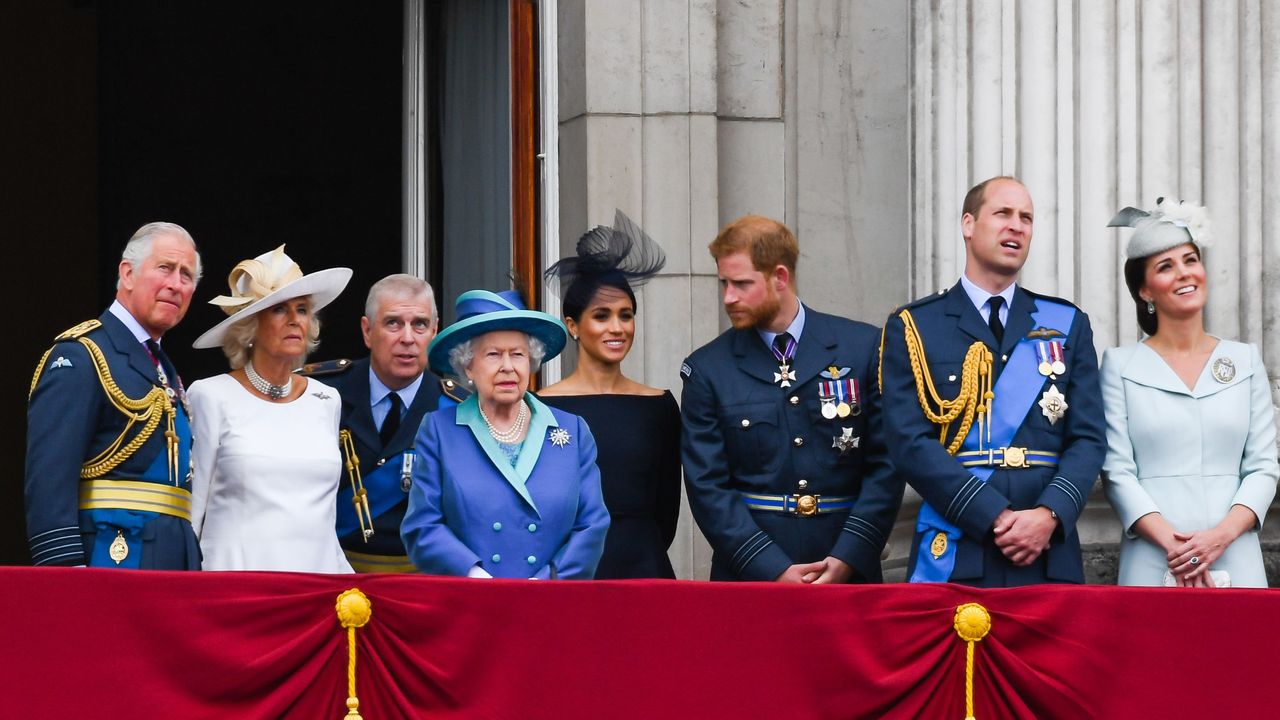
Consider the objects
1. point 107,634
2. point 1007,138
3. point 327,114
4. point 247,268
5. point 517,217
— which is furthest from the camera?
point 327,114

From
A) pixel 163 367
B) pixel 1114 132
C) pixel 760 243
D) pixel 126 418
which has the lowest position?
pixel 126 418

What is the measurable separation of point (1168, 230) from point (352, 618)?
2551mm

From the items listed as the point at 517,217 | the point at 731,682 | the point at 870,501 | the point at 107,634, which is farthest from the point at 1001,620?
the point at 517,217

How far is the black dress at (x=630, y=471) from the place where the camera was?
564 cm

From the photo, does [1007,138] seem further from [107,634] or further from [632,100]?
[107,634]

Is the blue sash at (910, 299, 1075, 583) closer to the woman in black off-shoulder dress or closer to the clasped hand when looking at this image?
the clasped hand

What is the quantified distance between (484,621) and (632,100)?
3137mm

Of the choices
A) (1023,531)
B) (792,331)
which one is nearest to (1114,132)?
(792,331)

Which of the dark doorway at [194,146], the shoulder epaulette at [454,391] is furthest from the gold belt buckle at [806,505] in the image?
the dark doorway at [194,146]

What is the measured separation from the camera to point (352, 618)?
450cm

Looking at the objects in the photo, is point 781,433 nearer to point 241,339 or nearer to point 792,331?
point 792,331

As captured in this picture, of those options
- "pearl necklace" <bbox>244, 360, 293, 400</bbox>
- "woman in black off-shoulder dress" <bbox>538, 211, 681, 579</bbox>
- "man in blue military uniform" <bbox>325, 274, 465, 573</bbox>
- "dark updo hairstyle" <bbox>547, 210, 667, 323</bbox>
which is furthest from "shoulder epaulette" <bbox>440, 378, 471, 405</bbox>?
"pearl necklace" <bbox>244, 360, 293, 400</bbox>

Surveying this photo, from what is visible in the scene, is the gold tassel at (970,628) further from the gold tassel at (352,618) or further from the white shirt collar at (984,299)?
the gold tassel at (352,618)

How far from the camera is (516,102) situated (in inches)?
297
